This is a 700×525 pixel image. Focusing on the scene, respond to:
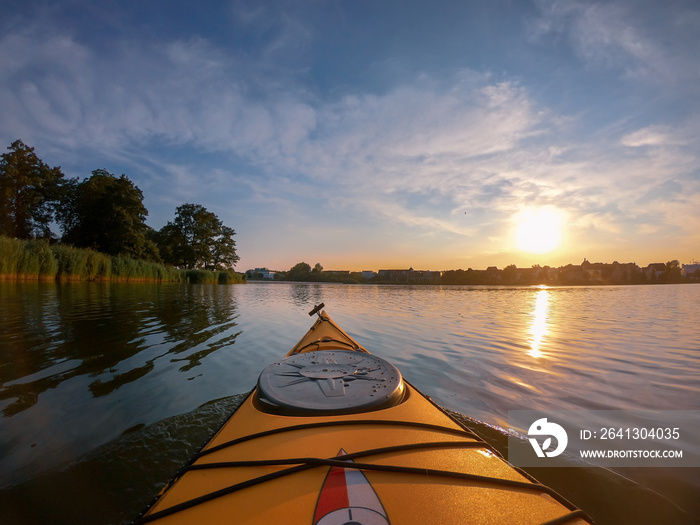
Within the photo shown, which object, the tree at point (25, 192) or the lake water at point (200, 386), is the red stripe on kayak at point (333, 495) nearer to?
the lake water at point (200, 386)

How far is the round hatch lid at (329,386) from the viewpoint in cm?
187

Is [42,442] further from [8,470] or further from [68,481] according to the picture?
[68,481]

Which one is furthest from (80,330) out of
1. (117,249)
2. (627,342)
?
(117,249)

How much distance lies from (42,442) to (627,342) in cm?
941

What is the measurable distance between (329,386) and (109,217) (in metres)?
38.3

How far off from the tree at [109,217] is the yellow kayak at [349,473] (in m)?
36.1

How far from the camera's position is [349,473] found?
1.26 meters

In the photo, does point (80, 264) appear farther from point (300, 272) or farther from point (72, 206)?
point (300, 272)

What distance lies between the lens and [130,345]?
5156mm

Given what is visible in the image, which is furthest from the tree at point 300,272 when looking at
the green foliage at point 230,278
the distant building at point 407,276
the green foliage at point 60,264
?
the green foliage at point 60,264

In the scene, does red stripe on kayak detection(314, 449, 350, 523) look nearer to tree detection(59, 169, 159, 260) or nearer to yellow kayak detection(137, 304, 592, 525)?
yellow kayak detection(137, 304, 592, 525)

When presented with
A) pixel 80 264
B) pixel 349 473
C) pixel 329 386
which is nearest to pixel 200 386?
pixel 329 386

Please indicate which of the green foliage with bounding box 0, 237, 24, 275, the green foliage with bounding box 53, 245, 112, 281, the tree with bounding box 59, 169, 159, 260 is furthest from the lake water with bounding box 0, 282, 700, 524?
the tree with bounding box 59, 169, 159, 260

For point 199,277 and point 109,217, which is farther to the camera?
→ point 199,277
